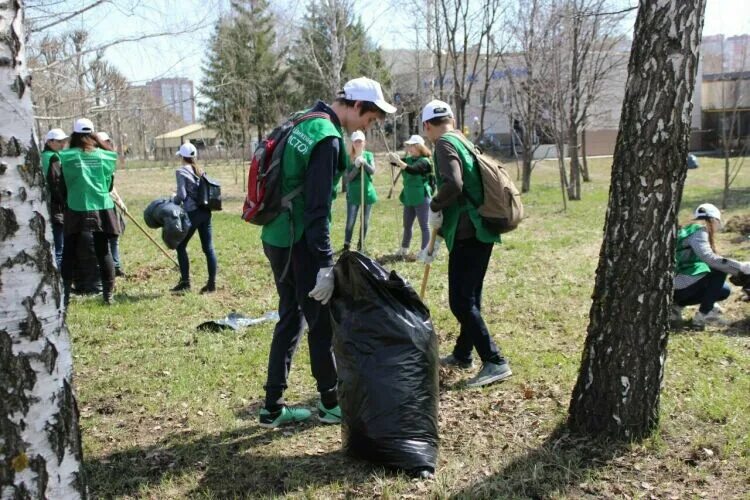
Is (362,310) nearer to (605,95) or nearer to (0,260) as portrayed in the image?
(0,260)

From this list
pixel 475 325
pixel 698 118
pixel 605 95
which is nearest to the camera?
pixel 475 325

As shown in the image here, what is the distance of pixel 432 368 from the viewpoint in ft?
10.6

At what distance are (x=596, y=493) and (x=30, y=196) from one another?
8.27ft

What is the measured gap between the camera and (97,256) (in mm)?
6613

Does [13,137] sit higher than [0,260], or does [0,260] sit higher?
[13,137]

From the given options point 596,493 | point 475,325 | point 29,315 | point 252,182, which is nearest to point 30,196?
point 29,315

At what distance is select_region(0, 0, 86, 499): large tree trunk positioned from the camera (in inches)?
74.0

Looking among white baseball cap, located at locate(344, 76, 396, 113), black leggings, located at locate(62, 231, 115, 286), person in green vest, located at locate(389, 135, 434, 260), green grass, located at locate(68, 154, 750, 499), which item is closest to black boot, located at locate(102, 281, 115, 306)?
black leggings, located at locate(62, 231, 115, 286)

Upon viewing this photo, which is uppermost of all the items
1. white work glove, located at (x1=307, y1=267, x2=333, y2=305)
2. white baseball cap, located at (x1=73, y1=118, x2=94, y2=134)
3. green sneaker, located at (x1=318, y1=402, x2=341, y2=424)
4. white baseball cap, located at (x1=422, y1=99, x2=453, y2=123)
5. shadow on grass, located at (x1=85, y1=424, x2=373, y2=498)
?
white baseball cap, located at (x1=73, y1=118, x2=94, y2=134)

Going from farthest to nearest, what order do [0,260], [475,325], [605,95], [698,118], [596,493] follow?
1. [698,118]
2. [605,95]
3. [475,325]
4. [596,493]
5. [0,260]

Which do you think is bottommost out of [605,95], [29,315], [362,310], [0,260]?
[362,310]

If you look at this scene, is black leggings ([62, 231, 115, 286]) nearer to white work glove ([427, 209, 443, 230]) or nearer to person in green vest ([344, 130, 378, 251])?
person in green vest ([344, 130, 378, 251])

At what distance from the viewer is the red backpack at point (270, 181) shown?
3.36m

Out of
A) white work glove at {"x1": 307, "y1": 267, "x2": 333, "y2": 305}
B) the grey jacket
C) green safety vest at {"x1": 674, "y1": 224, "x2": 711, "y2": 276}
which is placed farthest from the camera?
the grey jacket
